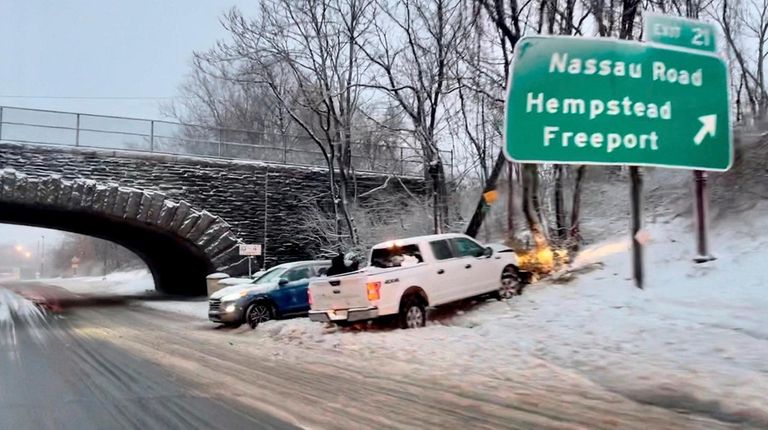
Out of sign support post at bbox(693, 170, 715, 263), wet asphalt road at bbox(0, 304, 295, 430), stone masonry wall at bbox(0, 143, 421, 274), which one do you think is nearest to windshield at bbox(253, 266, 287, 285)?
wet asphalt road at bbox(0, 304, 295, 430)

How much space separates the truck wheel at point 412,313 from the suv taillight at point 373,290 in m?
0.63

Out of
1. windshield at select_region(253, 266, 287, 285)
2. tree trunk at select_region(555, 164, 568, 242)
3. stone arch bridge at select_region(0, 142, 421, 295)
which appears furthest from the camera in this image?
stone arch bridge at select_region(0, 142, 421, 295)

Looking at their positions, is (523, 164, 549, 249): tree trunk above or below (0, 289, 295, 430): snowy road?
above

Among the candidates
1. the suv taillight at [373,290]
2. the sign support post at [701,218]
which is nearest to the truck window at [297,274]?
the suv taillight at [373,290]

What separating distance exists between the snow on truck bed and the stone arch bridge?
37.2 feet

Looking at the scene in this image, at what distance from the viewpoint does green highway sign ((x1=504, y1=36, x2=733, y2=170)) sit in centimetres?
1095

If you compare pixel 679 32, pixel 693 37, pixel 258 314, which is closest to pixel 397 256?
pixel 258 314

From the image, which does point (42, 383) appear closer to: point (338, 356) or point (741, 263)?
point (338, 356)

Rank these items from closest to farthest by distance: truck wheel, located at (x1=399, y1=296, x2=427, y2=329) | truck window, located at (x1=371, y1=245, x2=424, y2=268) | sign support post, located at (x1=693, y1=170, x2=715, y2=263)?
1. sign support post, located at (x1=693, y1=170, x2=715, y2=263)
2. truck wheel, located at (x1=399, y1=296, x2=427, y2=329)
3. truck window, located at (x1=371, y1=245, x2=424, y2=268)

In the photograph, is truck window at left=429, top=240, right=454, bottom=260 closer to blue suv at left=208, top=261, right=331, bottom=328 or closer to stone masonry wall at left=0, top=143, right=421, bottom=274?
blue suv at left=208, top=261, right=331, bottom=328

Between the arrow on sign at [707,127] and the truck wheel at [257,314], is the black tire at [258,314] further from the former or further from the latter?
the arrow on sign at [707,127]

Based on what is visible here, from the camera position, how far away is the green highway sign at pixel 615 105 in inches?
431

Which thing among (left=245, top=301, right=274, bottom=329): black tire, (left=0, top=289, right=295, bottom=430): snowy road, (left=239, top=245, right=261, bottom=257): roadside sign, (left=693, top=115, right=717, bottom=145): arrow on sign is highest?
(left=693, top=115, right=717, bottom=145): arrow on sign

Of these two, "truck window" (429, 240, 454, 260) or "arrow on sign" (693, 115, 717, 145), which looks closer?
"arrow on sign" (693, 115, 717, 145)
